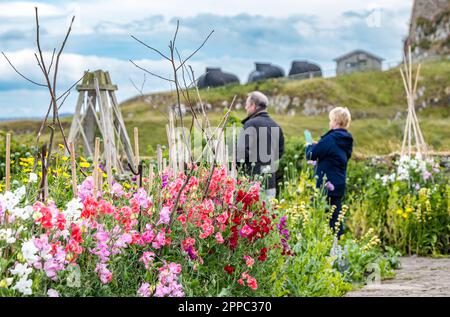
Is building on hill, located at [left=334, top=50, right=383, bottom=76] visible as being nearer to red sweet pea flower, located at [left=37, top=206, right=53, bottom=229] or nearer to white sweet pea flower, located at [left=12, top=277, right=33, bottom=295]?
red sweet pea flower, located at [left=37, top=206, right=53, bottom=229]

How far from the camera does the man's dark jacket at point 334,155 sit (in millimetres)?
6895

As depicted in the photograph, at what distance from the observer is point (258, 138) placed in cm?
657

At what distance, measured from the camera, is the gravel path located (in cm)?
538

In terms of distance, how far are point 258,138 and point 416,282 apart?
1.95 meters

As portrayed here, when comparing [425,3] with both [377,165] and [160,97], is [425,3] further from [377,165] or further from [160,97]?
[377,165]

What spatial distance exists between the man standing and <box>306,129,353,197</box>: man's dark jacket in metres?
0.48

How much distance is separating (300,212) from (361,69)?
50352 millimetres

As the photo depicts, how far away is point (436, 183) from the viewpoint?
8.75 meters

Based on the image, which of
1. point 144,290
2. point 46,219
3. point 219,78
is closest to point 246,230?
point 144,290

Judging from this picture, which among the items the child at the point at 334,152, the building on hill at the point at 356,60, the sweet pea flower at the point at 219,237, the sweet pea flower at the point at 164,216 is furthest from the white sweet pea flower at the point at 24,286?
the building on hill at the point at 356,60
